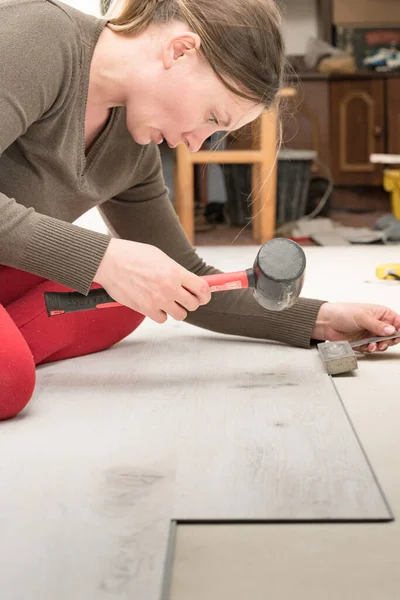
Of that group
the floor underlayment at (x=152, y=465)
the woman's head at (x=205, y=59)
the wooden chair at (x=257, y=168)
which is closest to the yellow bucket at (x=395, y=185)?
the wooden chair at (x=257, y=168)

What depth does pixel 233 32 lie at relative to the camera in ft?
4.12

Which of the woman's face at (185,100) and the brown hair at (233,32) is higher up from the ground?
the brown hair at (233,32)

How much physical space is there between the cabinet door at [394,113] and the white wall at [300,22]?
0.61m

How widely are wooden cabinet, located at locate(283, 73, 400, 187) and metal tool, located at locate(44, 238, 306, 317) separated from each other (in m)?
3.84

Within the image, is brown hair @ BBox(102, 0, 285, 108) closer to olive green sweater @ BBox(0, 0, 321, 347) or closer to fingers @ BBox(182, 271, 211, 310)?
olive green sweater @ BBox(0, 0, 321, 347)

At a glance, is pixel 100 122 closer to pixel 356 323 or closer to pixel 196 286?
pixel 196 286

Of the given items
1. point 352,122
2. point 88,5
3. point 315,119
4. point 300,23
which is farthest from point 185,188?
point 300,23

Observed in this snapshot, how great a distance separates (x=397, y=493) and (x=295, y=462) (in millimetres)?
139

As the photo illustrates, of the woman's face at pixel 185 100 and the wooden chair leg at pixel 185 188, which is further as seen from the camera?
the wooden chair leg at pixel 185 188

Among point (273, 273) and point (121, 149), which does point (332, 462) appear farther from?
point (121, 149)

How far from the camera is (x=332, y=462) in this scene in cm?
105

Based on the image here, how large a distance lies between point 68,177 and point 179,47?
0.29 metres

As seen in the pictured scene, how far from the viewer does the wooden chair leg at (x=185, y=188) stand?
3.46m

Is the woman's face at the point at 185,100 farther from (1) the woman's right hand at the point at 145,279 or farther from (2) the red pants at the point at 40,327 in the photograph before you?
(2) the red pants at the point at 40,327
